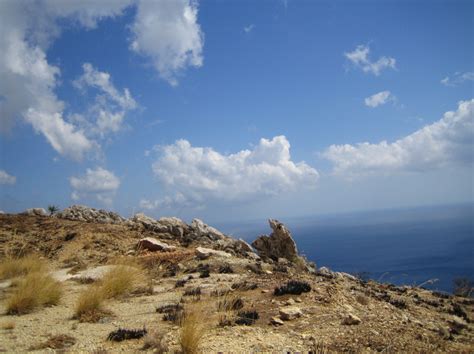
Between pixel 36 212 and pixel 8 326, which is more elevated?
pixel 36 212

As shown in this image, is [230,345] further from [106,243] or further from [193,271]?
[106,243]

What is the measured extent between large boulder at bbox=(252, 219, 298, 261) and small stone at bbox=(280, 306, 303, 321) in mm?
12157

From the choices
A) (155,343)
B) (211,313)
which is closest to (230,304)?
(211,313)

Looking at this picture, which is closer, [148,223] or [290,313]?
[290,313]

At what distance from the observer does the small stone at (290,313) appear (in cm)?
777

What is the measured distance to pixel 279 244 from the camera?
21.3 meters

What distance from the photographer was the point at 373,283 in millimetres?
17469

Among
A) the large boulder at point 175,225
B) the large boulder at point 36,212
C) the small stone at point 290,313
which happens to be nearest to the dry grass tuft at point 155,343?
the small stone at point 290,313

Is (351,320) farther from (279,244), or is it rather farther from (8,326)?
(279,244)

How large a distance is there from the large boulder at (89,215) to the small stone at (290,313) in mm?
19828

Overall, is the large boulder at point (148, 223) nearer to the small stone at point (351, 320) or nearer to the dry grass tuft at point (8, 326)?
the dry grass tuft at point (8, 326)

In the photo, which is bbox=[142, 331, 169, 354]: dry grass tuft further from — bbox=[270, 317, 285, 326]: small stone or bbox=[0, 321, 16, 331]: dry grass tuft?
bbox=[0, 321, 16, 331]: dry grass tuft

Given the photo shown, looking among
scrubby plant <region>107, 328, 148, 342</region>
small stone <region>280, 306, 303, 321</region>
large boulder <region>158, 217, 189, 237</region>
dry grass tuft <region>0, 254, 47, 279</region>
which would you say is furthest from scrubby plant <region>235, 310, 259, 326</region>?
large boulder <region>158, 217, 189, 237</region>

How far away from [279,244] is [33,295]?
1494 centimetres
